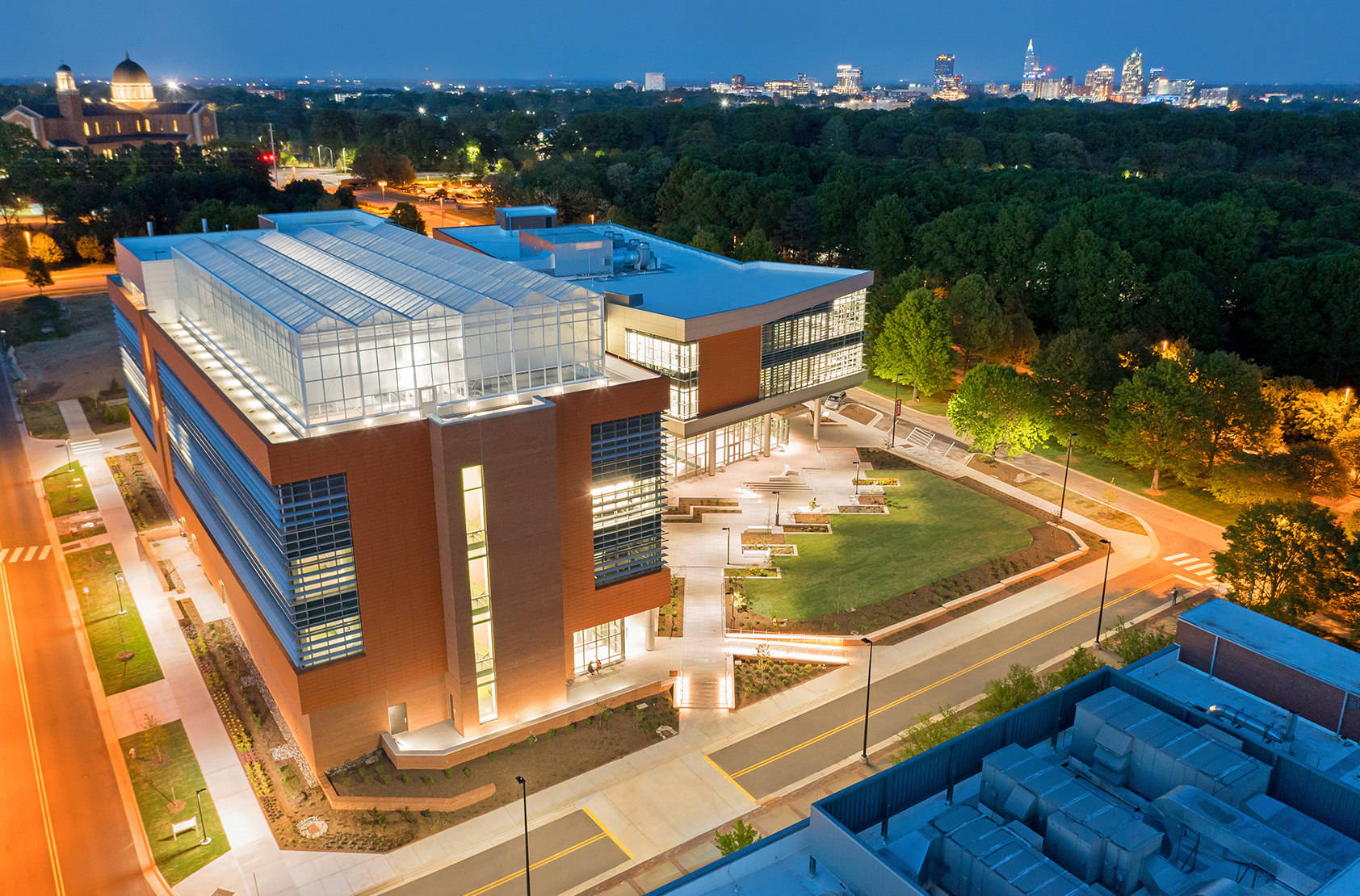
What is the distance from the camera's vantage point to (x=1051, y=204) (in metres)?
113

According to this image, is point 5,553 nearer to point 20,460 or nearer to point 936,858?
point 20,460

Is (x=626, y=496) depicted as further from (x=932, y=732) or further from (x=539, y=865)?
(x=932, y=732)

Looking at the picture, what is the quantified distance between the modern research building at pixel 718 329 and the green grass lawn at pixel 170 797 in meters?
32.4

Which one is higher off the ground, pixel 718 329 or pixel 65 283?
pixel 718 329

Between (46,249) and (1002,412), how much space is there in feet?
370

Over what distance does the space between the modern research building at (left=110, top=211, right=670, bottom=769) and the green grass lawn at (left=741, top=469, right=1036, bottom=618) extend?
11351mm

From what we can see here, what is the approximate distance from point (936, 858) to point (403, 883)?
66.8 ft

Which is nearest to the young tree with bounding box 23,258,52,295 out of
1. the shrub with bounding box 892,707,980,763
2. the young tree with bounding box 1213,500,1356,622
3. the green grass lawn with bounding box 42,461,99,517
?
the green grass lawn with bounding box 42,461,99,517

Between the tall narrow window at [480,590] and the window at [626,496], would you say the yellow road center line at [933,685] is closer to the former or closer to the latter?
the window at [626,496]

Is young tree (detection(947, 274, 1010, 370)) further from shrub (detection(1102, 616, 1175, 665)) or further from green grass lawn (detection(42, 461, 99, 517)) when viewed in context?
green grass lawn (detection(42, 461, 99, 517))

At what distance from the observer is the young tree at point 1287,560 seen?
152ft

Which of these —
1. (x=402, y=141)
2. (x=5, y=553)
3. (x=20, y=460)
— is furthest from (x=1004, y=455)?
(x=402, y=141)

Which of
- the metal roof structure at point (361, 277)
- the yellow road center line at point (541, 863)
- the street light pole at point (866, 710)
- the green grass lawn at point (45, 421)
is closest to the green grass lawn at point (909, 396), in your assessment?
the street light pole at point (866, 710)

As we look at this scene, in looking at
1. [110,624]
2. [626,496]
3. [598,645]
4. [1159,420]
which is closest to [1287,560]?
[1159,420]
